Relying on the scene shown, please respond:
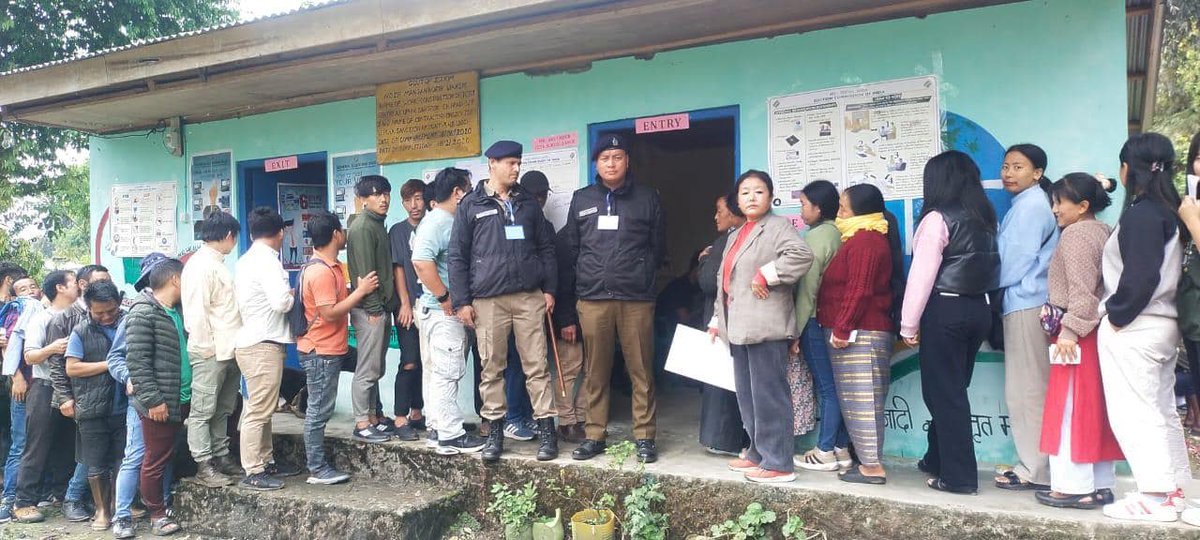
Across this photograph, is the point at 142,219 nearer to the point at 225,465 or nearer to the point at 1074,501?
the point at 225,465

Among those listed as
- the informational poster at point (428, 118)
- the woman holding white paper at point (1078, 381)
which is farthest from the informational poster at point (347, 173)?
the woman holding white paper at point (1078, 381)

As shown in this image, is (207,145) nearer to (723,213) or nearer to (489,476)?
(489,476)

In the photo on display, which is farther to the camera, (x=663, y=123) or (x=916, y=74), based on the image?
(x=663, y=123)

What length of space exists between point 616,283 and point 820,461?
1.44 m

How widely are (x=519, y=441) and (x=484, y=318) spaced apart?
919 millimetres

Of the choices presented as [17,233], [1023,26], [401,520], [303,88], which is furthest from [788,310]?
[17,233]

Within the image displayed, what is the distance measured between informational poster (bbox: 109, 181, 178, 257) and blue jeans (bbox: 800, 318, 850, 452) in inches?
228

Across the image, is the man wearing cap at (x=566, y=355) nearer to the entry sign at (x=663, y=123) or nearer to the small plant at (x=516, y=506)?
the small plant at (x=516, y=506)

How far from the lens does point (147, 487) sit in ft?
15.2

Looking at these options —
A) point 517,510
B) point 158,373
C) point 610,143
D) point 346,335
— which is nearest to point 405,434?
point 346,335

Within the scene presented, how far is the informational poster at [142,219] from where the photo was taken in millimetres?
7141

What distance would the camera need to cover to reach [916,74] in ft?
14.1

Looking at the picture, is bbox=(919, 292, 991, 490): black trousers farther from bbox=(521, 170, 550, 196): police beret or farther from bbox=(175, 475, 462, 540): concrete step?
bbox=(175, 475, 462, 540): concrete step

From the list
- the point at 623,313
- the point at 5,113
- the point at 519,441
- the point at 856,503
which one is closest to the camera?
the point at 856,503
